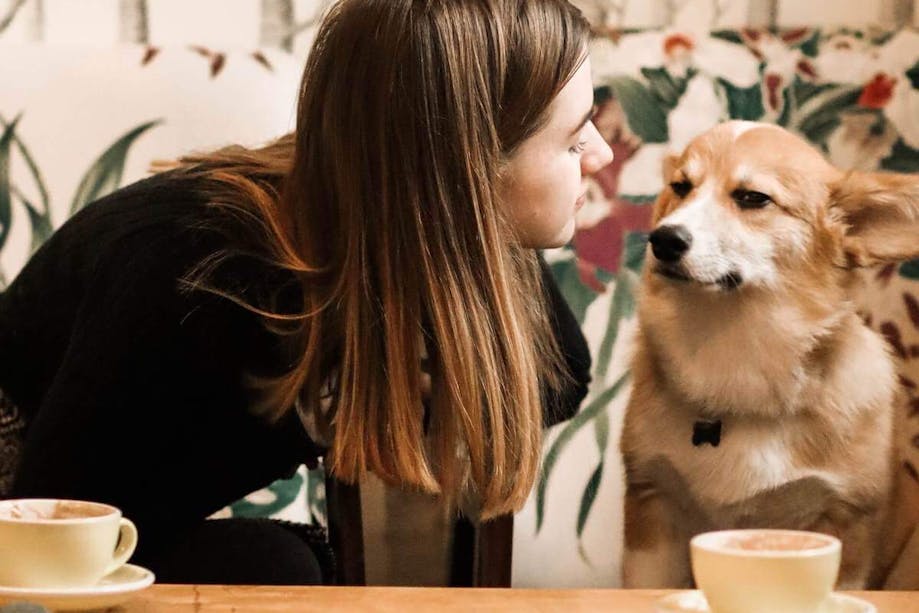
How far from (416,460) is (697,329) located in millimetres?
759

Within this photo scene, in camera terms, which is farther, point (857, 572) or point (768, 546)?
point (857, 572)

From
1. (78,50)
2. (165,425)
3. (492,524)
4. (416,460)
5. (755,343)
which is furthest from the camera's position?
(78,50)

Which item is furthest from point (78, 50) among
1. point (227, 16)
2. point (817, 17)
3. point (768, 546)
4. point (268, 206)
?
point (768, 546)

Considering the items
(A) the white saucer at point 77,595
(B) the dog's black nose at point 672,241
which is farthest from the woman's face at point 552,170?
(A) the white saucer at point 77,595

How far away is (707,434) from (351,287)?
710 millimetres

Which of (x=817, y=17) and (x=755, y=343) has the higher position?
(x=817, y=17)

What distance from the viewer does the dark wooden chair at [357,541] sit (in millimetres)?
1531

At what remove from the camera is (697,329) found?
1681 mm

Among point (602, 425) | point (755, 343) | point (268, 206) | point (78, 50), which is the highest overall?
point (78, 50)

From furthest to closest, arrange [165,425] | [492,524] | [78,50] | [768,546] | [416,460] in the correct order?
[78,50] < [492,524] < [165,425] < [416,460] < [768,546]

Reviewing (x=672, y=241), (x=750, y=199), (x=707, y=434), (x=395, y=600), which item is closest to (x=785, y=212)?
(x=750, y=199)

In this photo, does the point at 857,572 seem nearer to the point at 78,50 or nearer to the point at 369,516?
the point at 369,516

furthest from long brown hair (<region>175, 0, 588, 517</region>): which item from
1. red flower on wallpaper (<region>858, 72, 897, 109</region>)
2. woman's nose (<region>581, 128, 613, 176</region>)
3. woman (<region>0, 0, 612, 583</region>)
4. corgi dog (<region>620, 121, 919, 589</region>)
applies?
red flower on wallpaper (<region>858, 72, 897, 109</region>)

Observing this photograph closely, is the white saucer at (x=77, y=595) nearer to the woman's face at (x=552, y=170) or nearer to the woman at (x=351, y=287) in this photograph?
the woman at (x=351, y=287)
